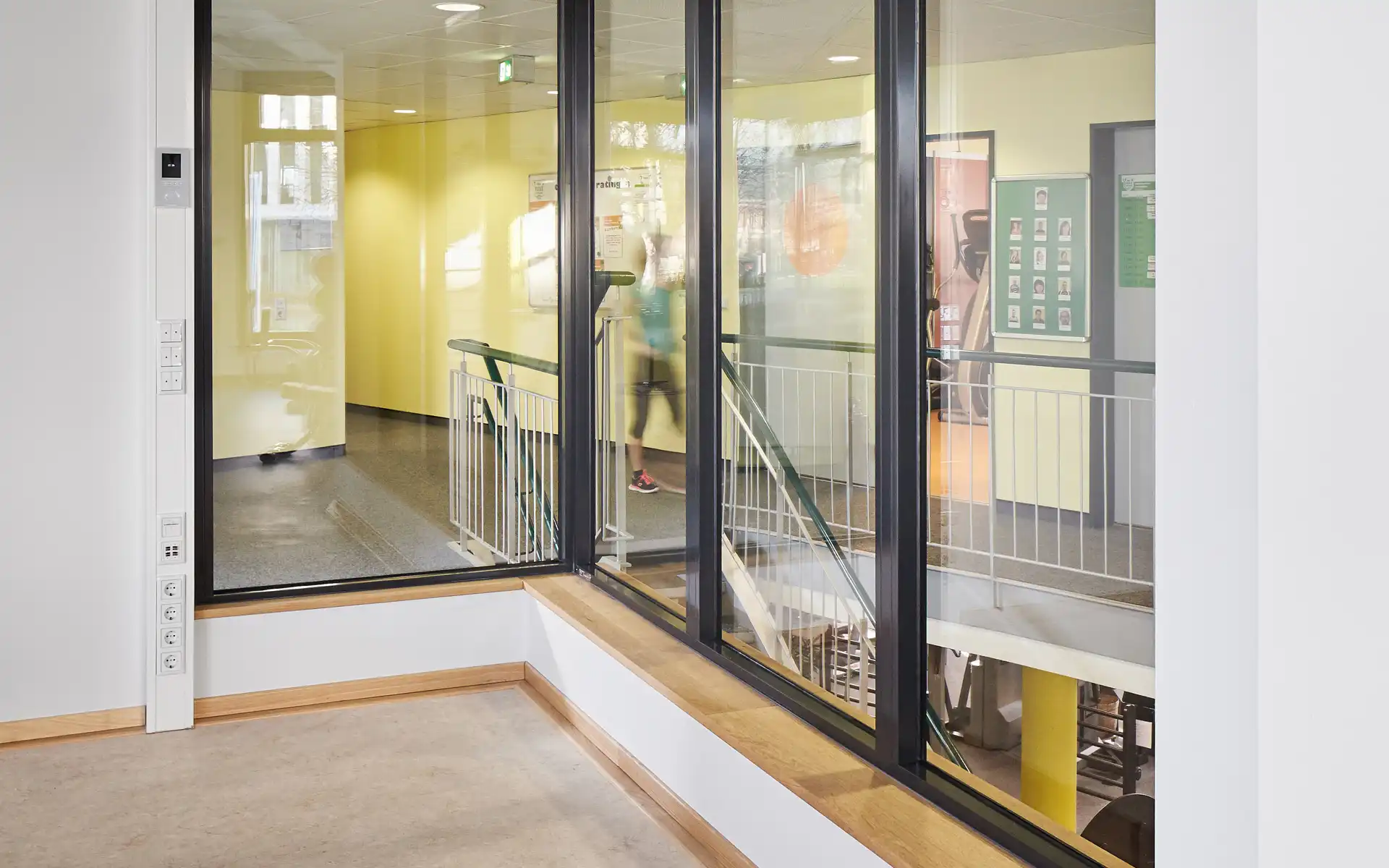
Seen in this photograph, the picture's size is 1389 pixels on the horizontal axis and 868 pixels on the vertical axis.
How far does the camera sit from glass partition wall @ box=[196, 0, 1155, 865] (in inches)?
74.8

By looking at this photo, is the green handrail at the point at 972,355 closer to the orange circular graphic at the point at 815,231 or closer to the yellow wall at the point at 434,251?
the orange circular graphic at the point at 815,231

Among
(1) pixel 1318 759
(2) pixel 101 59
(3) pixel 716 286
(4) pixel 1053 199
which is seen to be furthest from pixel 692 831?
(2) pixel 101 59

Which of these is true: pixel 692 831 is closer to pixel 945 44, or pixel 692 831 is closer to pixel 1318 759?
pixel 945 44

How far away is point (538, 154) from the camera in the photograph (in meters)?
4.48

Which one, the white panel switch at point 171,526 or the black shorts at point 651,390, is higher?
the black shorts at point 651,390

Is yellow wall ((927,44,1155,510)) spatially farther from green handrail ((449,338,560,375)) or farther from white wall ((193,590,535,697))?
white wall ((193,590,535,697))

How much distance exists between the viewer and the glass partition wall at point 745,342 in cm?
190

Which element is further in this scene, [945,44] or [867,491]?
[867,491]

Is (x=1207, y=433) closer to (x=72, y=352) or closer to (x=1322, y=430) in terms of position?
(x=1322, y=430)

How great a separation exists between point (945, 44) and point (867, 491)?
0.96m

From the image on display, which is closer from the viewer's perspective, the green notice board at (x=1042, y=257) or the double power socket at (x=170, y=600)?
the green notice board at (x=1042, y=257)

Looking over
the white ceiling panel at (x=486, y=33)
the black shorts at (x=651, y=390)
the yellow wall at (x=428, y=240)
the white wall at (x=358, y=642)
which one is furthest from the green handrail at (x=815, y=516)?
the white ceiling panel at (x=486, y=33)

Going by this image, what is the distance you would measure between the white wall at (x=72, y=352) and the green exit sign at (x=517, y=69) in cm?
123

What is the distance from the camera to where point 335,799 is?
3.33m
